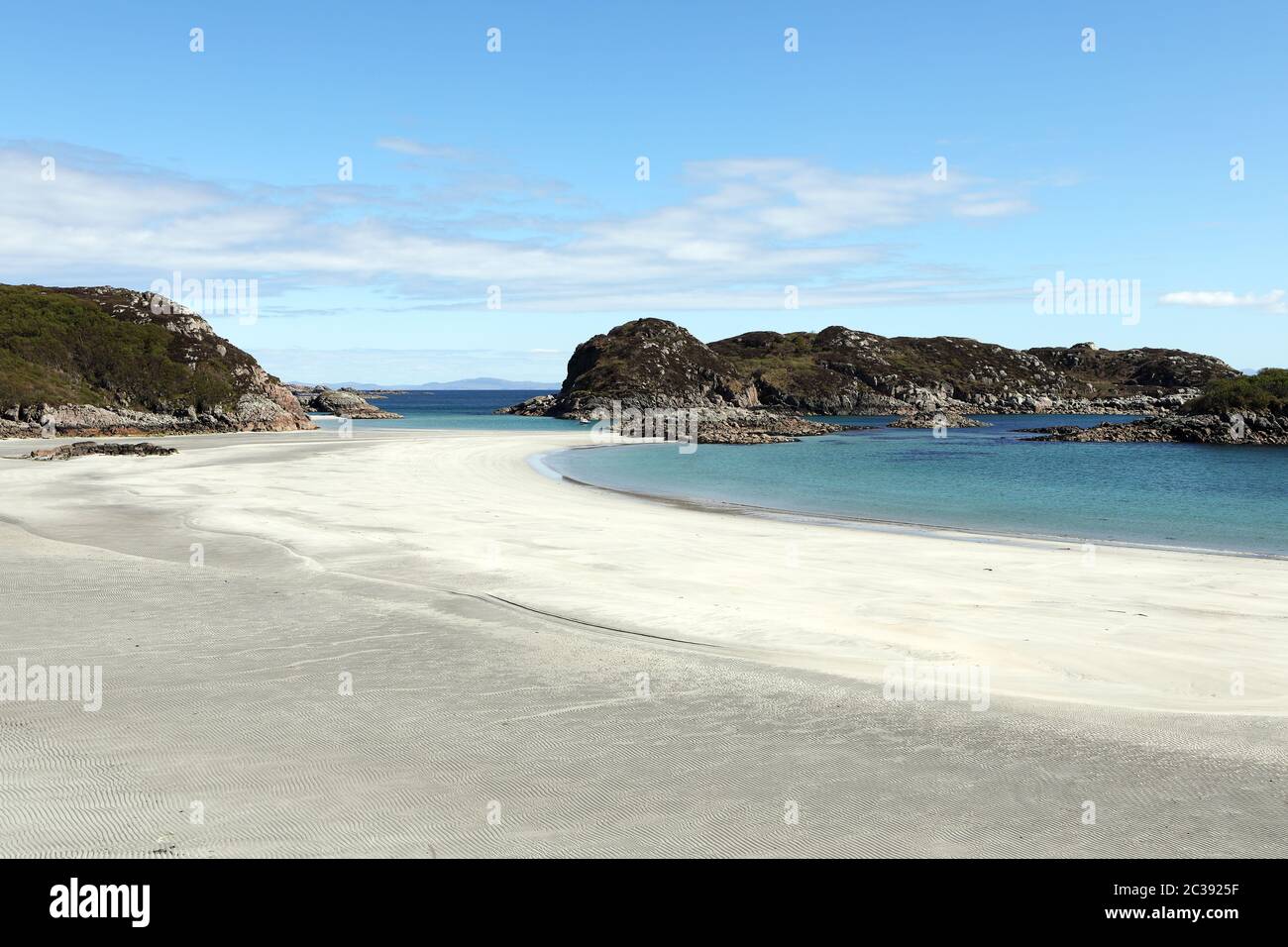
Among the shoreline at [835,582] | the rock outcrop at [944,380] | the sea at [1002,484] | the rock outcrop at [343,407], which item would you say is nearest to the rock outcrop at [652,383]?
the rock outcrop at [944,380]

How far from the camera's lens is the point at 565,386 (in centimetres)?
15662

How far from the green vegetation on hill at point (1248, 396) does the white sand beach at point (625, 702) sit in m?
71.3

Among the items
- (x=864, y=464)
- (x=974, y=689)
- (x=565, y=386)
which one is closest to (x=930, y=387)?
(x=565, y=386)

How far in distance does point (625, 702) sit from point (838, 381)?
156139 mm

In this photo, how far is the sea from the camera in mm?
28578

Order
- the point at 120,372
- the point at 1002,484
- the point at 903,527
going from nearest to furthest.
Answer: the point at 903,527
the point at 1002,484
the point at 120,372

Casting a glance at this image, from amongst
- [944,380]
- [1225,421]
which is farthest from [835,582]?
[944,380]

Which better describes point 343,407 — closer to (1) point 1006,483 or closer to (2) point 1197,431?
(1) point 1006,483

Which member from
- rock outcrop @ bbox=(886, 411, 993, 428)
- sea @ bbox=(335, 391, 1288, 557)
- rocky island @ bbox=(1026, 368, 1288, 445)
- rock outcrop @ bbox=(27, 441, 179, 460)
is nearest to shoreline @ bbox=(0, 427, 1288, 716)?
sea @ bbox=(335, 391, 1288, 557)

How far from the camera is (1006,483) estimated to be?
1727 inches

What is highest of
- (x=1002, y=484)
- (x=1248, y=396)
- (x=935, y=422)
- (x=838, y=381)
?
(x=838, y=381)

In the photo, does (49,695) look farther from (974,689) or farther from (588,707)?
(974,689)

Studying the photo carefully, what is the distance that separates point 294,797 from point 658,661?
520cm

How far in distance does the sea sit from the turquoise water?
7cm
